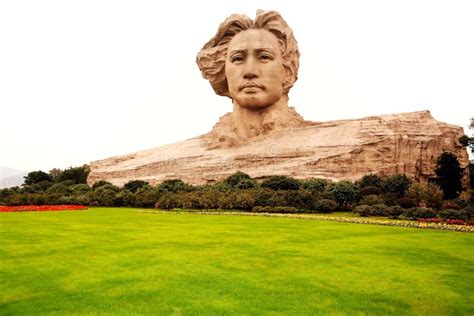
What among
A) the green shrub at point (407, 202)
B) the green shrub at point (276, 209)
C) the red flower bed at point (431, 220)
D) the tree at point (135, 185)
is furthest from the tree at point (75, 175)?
the red flower bed at point (431, 220)

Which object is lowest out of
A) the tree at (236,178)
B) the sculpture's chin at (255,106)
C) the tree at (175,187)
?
the tree at (175,187)

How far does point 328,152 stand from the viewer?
24.4 m

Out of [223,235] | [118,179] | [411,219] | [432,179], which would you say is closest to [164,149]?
[118,179]

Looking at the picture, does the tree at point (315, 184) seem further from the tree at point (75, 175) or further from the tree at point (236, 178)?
the tree at point (75, 175)

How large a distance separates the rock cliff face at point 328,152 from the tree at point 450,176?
1.28 m

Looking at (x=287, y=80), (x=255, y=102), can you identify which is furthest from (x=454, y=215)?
(x=287, y=80)

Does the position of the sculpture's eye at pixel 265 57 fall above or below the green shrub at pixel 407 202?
above

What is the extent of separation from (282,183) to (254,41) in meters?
11.6

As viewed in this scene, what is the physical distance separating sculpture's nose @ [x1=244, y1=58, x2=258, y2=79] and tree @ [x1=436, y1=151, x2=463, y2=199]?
12233mm

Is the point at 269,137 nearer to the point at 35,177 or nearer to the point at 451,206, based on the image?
the point at 451,206

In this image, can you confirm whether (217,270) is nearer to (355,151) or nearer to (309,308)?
(309,308)

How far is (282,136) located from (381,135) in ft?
21.6

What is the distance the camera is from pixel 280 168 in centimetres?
2439

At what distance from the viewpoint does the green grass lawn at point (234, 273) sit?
190 inches
